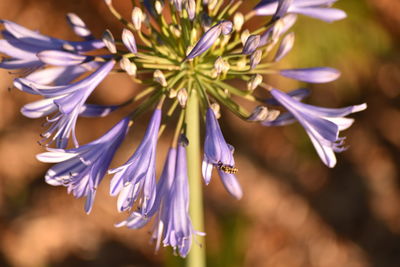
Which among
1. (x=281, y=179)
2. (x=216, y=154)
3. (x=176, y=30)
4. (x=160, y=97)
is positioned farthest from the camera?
(x=281, y=179)

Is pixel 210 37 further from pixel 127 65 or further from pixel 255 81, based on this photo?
pixel 127 65

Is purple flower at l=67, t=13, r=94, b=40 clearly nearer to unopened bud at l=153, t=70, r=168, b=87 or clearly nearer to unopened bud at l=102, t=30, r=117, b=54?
unopened bud at l=102, t=30, r=117, b=54

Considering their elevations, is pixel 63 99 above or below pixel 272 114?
above

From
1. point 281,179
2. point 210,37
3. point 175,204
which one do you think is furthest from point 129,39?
point 281,179

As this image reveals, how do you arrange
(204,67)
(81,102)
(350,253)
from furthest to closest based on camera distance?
(350,253) → (204,67) → (81,102)

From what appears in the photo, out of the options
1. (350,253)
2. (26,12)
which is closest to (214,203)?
(350,253)

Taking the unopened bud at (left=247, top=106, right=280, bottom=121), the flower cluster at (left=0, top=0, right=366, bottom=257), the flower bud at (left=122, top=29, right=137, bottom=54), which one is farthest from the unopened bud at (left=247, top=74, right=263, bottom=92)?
the flower bud at (left=122, top=29, right=137, bottom=54)

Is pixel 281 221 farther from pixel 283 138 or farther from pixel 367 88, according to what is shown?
pixel 367 88
